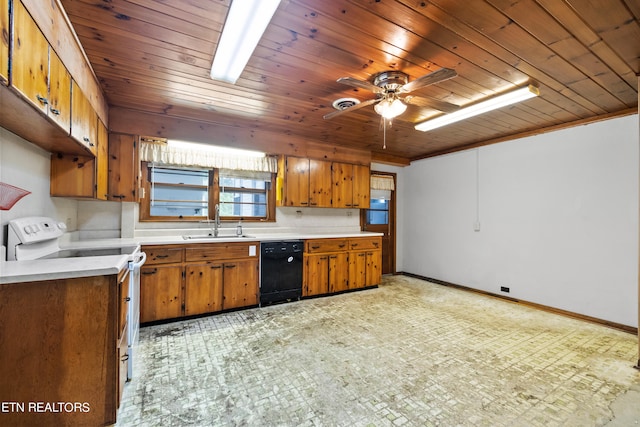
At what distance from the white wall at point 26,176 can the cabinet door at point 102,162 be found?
35cm

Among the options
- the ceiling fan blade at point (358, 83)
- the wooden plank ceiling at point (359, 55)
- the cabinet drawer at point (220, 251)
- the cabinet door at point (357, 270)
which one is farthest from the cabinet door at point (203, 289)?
the ceiling fan blade at point (358, 83)

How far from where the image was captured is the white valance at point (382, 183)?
566 cm

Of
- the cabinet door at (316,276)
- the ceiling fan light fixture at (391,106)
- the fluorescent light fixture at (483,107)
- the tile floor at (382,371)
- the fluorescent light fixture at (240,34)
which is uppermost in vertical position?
the fluorescent light fixture at (483,107)

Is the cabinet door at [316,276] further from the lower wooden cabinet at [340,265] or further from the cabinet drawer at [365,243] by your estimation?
the cabinet drawer at [365,243]

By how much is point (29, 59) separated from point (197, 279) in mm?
2533

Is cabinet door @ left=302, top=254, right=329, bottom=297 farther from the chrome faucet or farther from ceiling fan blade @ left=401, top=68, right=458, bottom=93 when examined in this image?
ceiling fan blade @ left=401, top=68, right=458, bottom=93

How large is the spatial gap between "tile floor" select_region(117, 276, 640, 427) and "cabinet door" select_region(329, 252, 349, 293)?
0.83 m

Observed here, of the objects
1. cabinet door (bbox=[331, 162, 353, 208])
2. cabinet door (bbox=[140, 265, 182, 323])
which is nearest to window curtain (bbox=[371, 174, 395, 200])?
cabinet door (bbox=[331, 162, 353, 208])

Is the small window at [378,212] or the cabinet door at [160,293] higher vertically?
the small window at [378,212]

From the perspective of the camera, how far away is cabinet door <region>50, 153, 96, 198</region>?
245 centimetres

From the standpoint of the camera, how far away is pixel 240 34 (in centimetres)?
182

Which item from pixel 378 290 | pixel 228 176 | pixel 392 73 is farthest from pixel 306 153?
pixel 378 290

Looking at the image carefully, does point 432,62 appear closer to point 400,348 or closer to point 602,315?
point 400,348

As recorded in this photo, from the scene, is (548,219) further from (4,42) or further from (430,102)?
(4,42)
